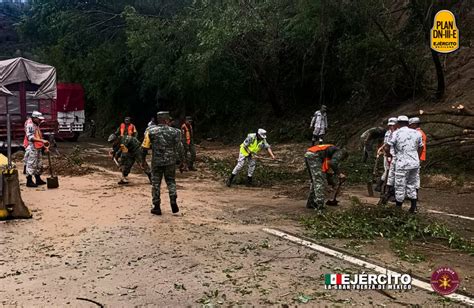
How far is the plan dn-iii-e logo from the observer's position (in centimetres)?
1352

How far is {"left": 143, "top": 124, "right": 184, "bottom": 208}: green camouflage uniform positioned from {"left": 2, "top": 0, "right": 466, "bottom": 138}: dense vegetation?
8966mm

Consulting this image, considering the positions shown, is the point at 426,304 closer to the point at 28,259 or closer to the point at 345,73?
the point at 28,259

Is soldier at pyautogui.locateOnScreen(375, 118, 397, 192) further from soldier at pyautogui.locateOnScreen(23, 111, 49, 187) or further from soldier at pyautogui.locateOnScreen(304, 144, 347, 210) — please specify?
soldier at pyautogui.locateOnScreen(23, 111, 49, 187)

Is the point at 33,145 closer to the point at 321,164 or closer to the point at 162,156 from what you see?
the point at 162,156

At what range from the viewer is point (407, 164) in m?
8.12

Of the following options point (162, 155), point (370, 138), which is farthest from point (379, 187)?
point (162, 155)

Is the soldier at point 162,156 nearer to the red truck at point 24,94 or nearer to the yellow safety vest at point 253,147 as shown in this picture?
the yellow safety vest at point 253,147

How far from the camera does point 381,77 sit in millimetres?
16938

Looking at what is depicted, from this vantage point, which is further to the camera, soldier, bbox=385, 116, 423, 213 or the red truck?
the red truck

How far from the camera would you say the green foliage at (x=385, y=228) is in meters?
6.48

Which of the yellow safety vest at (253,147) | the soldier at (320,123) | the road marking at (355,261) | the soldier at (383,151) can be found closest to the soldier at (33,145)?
the yellow safety vest at (253,147)

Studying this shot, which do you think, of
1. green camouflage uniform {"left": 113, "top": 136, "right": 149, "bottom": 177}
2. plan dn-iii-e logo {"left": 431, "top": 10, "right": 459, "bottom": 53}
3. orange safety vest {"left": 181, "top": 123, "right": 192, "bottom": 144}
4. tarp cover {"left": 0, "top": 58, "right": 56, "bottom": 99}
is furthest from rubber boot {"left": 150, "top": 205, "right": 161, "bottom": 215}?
tarp cover {"left": 0, "top": 58, "right": 56, "bottom": 99}

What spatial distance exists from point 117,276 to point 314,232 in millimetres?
2968

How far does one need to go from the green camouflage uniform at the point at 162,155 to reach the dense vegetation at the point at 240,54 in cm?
897
